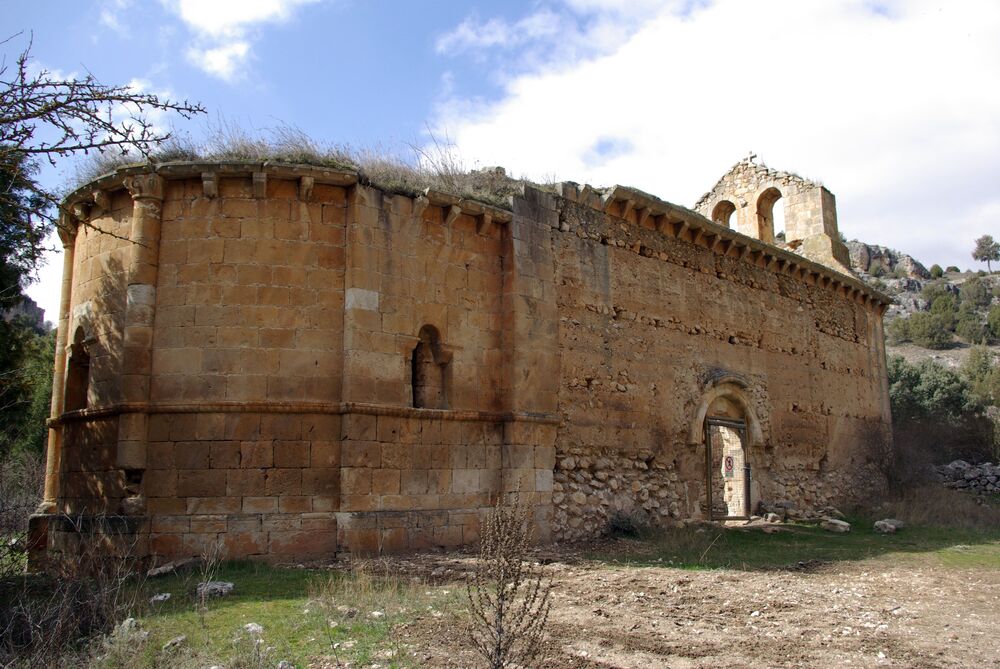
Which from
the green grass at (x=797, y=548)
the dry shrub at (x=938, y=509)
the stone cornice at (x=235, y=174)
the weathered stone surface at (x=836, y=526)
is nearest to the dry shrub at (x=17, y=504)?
the stone cornice at (x=235, y=174)

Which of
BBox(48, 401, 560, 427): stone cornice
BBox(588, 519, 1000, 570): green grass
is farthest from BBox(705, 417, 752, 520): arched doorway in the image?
BBox(48, 401, 560, 427): stone cornice

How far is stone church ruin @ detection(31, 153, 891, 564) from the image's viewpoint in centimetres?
885

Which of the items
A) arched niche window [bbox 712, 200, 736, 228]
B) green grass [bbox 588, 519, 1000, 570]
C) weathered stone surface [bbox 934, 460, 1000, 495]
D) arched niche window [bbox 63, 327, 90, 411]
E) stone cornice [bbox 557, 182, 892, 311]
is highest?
arched niche window [bbox 712, 200, 736, 228]

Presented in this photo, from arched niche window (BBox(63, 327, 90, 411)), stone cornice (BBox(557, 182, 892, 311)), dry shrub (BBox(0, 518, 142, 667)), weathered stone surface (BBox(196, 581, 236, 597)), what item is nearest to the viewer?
dry shrub (BBox(0, 518, 142, 667))

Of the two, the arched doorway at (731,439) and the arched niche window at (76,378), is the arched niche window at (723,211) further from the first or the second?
the arched niche window at (76,378)

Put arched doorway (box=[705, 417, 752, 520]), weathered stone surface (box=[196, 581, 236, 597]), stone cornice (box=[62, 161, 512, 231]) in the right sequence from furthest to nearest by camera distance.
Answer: arched doorway (box=[705, 417, 752, 520]) → stone cornice (box=[62, 161, 512, 231]) → weathered stone surface (box=[196, 581, 236, 597])

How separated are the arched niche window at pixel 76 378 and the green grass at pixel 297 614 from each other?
3.74m

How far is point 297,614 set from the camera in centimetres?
615

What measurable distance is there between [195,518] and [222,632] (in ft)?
10.7

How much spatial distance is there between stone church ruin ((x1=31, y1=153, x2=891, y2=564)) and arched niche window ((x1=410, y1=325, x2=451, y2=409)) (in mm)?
28

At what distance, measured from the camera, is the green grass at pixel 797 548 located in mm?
9719

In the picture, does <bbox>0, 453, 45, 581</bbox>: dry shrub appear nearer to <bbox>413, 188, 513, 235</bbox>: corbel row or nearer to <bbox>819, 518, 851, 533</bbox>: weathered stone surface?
<bbox>413, 188, 513, 235</bbox>: corbel row

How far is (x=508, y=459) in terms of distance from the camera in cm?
1034

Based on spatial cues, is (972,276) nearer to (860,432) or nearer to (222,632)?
(860,432)
